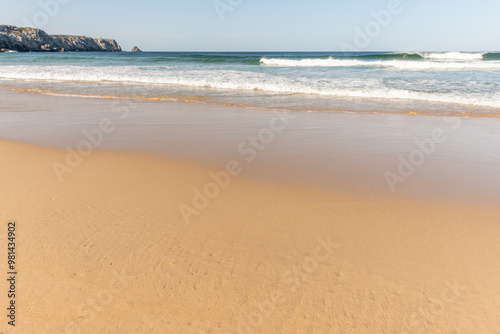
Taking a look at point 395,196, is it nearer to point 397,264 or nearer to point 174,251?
point 397,264

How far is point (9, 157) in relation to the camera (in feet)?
15.5

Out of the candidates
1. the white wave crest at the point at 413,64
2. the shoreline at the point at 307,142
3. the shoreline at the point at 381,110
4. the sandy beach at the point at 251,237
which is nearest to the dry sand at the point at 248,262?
the sandy beach at the point at 251,237

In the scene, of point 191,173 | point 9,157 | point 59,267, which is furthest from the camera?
point 9,157

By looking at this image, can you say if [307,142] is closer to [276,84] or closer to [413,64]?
[276,84]

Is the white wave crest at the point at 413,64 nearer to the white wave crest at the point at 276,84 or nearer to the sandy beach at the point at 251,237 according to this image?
the white wave crest at the point at 276,84

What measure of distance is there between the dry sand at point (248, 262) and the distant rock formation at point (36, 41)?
106m

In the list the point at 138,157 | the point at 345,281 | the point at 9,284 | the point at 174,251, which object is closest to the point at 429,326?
the point at 345,281

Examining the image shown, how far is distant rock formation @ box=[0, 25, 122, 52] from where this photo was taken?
8706 cm

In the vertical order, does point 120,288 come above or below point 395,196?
below

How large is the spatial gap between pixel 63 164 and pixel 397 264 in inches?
169

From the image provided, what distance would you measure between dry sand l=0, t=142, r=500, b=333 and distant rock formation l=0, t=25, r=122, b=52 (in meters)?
106

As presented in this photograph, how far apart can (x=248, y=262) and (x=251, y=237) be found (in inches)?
13.8

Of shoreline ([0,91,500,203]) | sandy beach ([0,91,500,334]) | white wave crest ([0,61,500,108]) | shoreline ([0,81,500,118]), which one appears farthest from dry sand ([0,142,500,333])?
white wave crest ([0,61,500,108])

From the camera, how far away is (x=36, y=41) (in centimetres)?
9719
